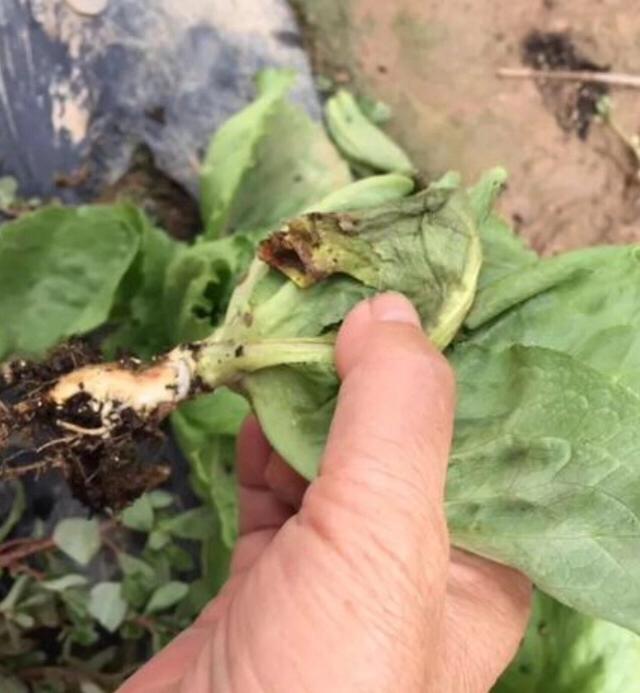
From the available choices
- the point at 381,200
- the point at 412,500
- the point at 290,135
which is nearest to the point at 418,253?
the point at 381,200

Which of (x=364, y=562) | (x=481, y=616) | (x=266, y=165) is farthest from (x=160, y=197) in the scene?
(x=364, y=562)

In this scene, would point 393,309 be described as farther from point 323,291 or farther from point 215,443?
point 215,443

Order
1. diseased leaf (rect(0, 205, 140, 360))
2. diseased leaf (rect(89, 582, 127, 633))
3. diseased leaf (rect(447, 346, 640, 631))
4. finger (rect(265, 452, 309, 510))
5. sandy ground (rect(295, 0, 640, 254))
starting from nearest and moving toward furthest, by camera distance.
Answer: diseased leaf (rect(447, 346, 640, 631))
finger (rect(265, 452, 309, 510))
diseased leaf (rect(0, 205, 140, 360))
diseased leaf (rect(89, 582, 127, 633))
sandy ground (rect(295, 0, 640, 254))

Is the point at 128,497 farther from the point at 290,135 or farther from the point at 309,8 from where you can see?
the point at 309,8

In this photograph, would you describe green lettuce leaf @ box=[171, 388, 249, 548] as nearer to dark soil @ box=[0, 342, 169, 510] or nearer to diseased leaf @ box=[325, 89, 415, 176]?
dark soil @ box=[0, 342, 169, 510]

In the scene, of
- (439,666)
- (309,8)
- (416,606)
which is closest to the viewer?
(416,606)

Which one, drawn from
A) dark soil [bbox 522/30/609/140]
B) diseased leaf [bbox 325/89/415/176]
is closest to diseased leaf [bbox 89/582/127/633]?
diseased leaf [bbox 325/89/415/176]
